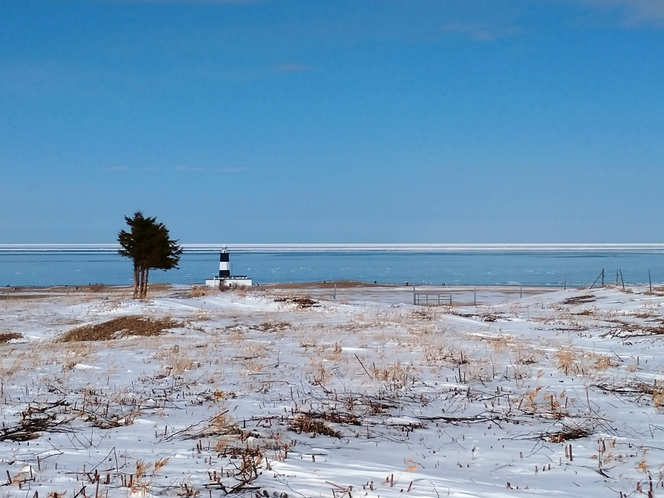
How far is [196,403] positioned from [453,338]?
902 cm

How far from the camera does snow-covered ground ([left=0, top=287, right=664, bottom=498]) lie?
4520 mm

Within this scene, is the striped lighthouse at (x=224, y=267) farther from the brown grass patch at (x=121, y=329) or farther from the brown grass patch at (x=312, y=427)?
the brown grass patch at (x=312, y=427)

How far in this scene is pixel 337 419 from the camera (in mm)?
6441

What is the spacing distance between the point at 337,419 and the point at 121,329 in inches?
606

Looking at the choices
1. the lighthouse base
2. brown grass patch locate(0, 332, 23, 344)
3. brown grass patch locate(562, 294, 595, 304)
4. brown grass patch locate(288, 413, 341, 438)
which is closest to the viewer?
brown grass patch locate(288, 413, 341, 438)

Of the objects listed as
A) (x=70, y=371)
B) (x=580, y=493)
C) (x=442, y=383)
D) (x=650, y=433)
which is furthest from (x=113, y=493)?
(x=70, y=371)

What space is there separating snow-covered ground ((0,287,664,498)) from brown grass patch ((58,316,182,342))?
5017mm

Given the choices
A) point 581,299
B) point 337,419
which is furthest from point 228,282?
point 337,419

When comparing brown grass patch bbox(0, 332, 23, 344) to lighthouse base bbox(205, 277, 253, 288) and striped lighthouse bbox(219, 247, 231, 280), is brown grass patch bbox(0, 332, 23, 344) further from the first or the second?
striped lighthouse bbox(219, 247, 231, 280)

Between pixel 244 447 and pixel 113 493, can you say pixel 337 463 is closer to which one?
pixel 244 447

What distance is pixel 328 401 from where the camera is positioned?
752 centimetres

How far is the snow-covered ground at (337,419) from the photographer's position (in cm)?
452

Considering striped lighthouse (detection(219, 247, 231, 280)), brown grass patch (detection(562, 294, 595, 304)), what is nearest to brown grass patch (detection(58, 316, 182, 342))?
brown grass patch (detection(562, 294, 595, 304))

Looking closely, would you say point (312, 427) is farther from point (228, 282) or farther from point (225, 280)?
point (225, 280)
